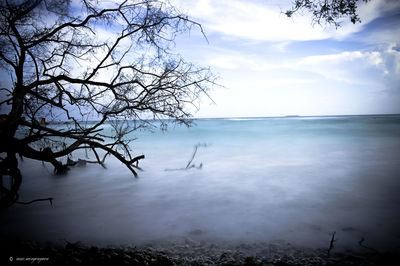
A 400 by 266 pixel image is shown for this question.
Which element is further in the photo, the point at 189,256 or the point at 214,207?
the point at 214,207

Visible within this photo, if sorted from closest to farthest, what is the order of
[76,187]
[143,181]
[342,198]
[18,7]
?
[18,7] → [342,198] → [76,187] → [143,181]

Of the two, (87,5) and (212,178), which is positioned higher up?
(87,5)

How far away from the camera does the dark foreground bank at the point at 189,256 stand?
2035 mm

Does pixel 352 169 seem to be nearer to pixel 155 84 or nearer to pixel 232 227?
pixel 232 227

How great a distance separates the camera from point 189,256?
9.10 feet

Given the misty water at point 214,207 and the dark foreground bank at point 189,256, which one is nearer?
the dark foreground bank at point 189,256

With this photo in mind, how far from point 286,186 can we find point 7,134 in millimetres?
6581

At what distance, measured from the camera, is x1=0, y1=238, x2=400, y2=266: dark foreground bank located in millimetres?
2035

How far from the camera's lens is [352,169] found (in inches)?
310

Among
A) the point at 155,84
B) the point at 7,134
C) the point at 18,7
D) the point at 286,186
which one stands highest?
the point at 18,7

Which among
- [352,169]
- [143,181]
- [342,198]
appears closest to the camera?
[342,198]

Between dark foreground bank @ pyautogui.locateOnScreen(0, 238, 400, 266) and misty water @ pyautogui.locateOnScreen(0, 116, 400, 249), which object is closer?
dark foreground bank @ pyautogui.locateOnScreen(0, 238, 400, 266)

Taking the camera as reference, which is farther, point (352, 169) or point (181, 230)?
point (352, 169)

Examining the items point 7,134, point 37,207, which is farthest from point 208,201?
point 7,134
